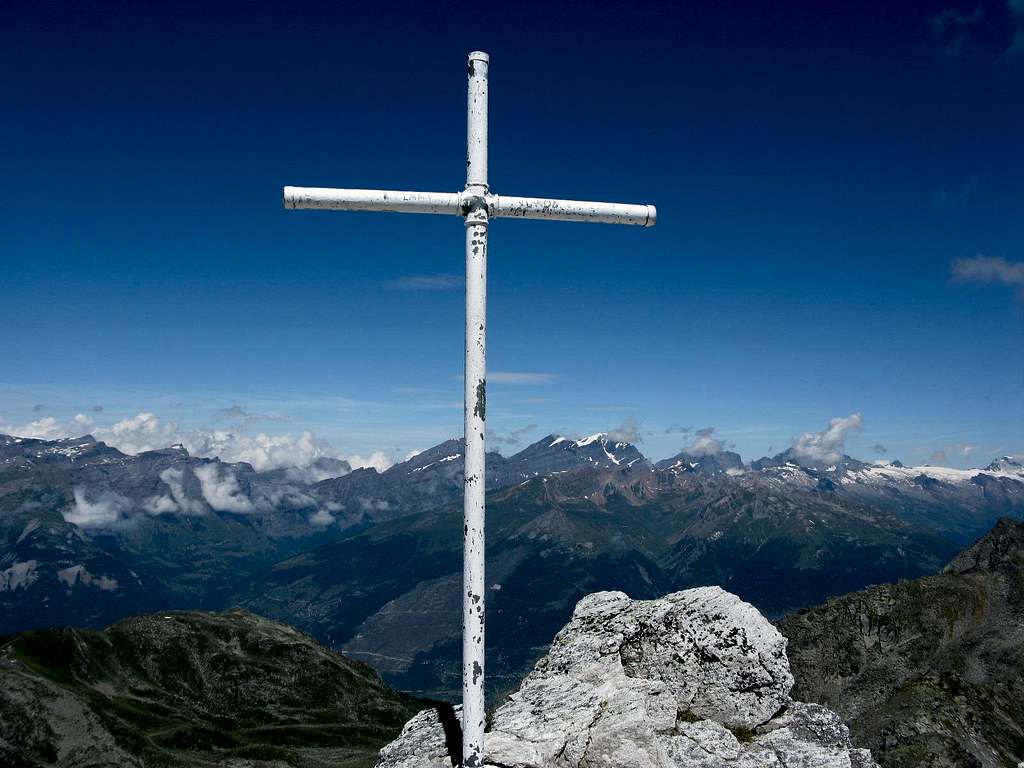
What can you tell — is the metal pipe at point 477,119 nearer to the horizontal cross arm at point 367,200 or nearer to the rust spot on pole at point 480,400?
the horizontal cross arm at point 367,200

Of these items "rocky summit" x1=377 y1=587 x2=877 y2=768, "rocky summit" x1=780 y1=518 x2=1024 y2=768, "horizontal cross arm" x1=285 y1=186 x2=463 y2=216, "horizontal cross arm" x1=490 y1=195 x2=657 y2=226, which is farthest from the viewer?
"rocky summit" x1=780 y1=518 x2=1024 y2=768

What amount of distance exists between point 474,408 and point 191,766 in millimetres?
151945

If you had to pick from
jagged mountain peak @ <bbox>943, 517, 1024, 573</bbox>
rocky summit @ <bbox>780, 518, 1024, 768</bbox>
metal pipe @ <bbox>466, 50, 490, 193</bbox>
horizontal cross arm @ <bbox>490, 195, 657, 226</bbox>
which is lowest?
rocky summit @ <bbox>780, 518, 1024, 768</bbox>

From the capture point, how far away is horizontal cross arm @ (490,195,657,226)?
35.4ft

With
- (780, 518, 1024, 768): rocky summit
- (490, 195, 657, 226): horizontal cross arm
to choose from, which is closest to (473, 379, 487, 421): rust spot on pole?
(490, 195, 657, 226): horizontal cross arm

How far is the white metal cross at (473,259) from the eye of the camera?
1038 centimetres

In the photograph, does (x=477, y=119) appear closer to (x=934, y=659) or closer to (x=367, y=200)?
(x=367, y=200)

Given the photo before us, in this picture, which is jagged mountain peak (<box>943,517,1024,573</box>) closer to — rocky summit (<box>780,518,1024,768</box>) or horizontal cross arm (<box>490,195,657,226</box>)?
rocky summit (<box>780,518,1024,768</box>)

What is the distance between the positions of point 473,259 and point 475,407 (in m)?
2.21

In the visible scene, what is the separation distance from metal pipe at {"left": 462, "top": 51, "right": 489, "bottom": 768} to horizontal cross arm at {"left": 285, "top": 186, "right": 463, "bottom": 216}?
34 centimetres

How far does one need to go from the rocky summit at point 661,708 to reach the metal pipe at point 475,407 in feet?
5.39

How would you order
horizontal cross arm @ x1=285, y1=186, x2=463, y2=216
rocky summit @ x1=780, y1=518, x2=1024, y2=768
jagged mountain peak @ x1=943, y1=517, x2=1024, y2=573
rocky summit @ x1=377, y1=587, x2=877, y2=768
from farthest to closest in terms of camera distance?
jagged mountain peak @ x1=943, y1=517, x2=1024, y2=573 < rocky summit @ x1=780, y1=518, x2=1024, y2=768 < rocky summit @ x1=377, y1=587, x2=877, y2=768 < horizontal cross arm @ x1=285, y1=186, x2=463, y2=216

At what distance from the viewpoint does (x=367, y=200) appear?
34.4 feet

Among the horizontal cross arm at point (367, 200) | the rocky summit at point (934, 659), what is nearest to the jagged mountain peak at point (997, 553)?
the rocky summit at point (934, 659)
